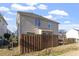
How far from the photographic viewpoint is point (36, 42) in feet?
29.2

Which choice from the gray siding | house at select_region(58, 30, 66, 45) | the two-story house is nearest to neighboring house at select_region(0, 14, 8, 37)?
the gray siding

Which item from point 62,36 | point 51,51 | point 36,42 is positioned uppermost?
point 62,36

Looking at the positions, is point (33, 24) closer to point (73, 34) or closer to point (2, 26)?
point (2, 26)

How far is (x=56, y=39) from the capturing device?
884 cm

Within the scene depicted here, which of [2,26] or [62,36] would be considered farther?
[62,36]

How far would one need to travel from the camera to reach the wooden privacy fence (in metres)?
8.80

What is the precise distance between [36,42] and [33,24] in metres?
0.44

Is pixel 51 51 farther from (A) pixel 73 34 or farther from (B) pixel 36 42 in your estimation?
(A) pixel 73 34

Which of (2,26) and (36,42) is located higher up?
(2,26)

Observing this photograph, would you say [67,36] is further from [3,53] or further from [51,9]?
[3,53]

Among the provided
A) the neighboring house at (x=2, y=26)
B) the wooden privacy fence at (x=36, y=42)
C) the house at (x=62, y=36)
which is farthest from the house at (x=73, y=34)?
the neighboring house at (x=2, y=26)

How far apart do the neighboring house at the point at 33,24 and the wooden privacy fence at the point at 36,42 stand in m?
0.16

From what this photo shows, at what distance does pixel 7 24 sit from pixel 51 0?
3.46ft

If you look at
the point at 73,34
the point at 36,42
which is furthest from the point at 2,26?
the point at 73,34
